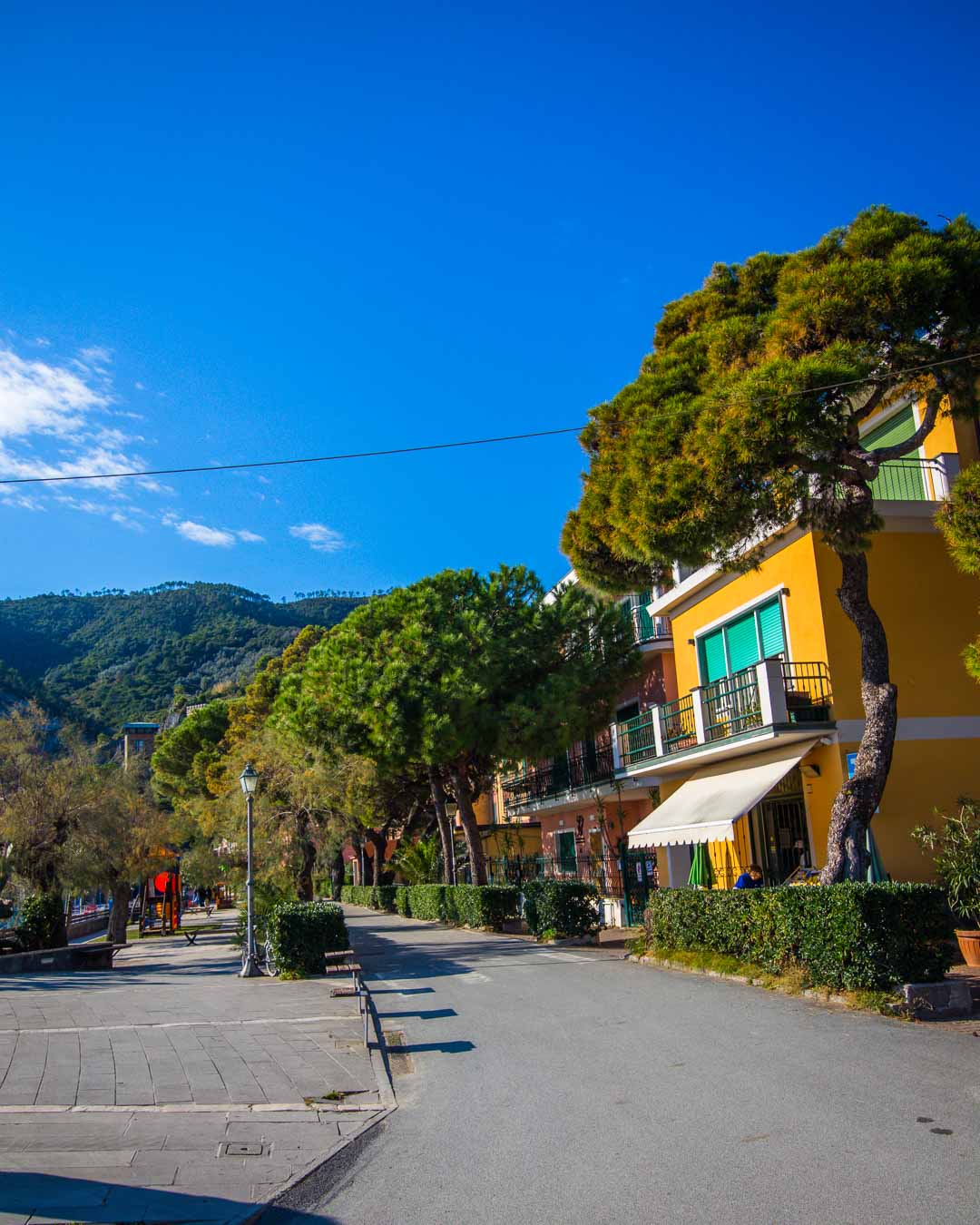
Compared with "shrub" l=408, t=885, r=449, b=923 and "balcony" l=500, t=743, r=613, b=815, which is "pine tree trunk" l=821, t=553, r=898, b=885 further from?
"shrub" l=408, t=885, r=449, b=923

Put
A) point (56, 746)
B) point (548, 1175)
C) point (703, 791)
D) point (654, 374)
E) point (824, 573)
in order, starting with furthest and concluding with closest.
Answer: point (56, 746) → point (703, 791) → point (824, 573) → point (654, 374) → point (548, 1175)

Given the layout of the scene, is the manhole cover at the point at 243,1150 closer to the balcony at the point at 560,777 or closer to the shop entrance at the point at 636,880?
the shop entrance at the point at 636,880

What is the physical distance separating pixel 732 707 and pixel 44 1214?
50.9 ft

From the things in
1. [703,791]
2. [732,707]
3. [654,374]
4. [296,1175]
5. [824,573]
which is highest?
[654,374]

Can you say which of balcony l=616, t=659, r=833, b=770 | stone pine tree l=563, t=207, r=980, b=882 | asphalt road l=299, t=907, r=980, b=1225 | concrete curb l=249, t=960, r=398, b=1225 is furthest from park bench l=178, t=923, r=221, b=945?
concrete curb l=249, t=960, r=398, b=1225

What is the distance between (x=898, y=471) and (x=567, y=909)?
38.5ft

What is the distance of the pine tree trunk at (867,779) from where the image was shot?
12711mm

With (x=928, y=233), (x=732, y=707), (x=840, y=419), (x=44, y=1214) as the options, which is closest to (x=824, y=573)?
(x=732, y=707)

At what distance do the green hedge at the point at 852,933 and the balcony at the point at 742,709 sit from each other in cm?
422

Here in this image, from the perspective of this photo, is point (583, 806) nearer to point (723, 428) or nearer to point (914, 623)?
point (914, 623)

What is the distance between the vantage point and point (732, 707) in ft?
61.7

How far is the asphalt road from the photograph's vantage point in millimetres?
5109

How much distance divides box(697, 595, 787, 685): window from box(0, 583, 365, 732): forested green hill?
10154 cm

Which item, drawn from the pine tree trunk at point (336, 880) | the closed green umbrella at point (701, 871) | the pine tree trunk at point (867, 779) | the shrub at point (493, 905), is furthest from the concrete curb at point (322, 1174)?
the pine tree trunk at point (336, 880)
